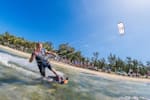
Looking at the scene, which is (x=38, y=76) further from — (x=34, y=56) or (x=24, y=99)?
(x=24, y=99)

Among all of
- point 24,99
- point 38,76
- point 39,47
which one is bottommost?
point 24,99

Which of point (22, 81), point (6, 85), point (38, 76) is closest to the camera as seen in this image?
point (6, 85)

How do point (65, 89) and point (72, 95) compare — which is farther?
point (65, 89)

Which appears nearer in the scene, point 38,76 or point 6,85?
point 6,85

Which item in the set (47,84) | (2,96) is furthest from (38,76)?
(2,96)

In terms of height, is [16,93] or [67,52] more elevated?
[67,52]

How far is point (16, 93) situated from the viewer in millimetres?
14680

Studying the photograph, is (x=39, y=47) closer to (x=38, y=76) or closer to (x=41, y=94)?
(x=38, y=76)

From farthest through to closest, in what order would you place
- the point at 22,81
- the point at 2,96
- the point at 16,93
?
1. the point at 22,81
2. the point at 16,93
3. the point at 2,96

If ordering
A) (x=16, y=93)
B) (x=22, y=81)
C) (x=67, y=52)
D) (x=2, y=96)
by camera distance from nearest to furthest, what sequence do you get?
(x=2, y=96) < (x=16, y=93) < (x=22, y=81) < (x=67, y=52)

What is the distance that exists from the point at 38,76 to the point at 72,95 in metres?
4.43

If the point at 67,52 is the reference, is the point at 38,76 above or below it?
below

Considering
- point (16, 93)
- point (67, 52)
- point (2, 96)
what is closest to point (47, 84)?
point (16, 93)

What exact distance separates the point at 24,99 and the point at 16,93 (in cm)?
92
